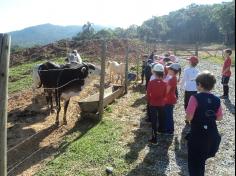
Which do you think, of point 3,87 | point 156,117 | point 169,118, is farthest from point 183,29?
point 3,87

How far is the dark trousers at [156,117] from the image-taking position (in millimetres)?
7770

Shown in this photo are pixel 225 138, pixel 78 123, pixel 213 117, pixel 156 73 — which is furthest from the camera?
pixel 78 123

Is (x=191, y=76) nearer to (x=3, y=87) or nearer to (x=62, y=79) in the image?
(x=62, y=79)

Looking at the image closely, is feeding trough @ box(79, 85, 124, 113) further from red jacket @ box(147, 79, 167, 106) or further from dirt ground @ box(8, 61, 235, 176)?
red jacket @ box(147, 79, 167, 106)

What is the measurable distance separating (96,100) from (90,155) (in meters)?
3.09

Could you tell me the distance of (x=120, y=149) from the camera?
766 centimetres

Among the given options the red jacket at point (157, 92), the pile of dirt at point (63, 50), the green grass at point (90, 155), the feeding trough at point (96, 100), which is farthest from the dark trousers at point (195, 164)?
the pile of dirt at point (63, 50)

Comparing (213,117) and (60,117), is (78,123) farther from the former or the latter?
(213,117)

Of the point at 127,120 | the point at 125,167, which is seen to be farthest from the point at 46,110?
the point at 125,167

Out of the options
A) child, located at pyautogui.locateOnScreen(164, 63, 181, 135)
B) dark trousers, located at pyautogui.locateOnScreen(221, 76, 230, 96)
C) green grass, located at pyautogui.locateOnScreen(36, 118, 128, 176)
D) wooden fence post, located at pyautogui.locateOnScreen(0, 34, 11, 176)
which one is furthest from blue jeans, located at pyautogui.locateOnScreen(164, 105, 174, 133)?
dark trousers, located at pyautogui.locateOnScreen(221, 76, 230, 96)

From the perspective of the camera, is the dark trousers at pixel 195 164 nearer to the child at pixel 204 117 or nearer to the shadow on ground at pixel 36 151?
the child at pixel 204 117

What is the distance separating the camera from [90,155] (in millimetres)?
7266

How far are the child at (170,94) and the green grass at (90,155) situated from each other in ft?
3.83

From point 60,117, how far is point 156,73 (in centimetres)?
375
